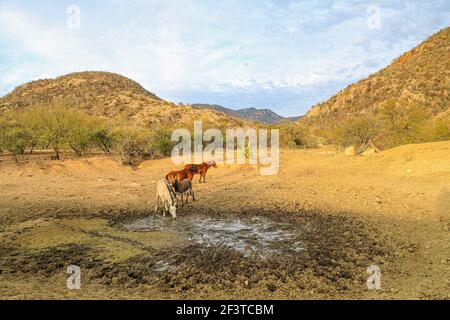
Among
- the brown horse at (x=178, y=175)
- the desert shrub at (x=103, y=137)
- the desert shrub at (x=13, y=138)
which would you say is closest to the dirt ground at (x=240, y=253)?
the brown horse at (x=178, y=175)

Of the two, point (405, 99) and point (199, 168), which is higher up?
point (405, 99)

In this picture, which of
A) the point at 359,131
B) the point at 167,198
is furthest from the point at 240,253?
the point at 359,131

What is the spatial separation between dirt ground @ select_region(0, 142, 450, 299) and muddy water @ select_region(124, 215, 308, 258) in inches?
6.3

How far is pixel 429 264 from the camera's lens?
700 centimetres

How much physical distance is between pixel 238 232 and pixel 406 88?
48.5 metres

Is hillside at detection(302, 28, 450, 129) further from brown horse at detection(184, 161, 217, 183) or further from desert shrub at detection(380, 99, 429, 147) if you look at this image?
brown horse at detection(184, 161, 217, 183)

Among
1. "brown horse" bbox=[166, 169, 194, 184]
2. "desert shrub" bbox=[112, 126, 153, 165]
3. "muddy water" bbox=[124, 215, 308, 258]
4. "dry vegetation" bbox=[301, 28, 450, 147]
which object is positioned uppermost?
"dry vegetation" bbox=[301, 28, 450, 147]

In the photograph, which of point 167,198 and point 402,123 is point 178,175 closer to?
point 167,198

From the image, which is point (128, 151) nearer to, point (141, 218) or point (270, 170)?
point (270, 170)

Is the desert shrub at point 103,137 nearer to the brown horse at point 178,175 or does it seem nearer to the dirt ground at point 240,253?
the dirt ground at point 240,253

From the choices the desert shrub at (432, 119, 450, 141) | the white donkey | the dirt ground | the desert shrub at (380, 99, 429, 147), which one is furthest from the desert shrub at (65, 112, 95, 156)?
the desert shrub at (432, 119, 450, 141)

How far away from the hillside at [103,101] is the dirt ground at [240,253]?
38556 mm

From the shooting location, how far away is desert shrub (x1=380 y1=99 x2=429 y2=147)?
27.0 metres

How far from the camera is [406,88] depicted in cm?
4912
